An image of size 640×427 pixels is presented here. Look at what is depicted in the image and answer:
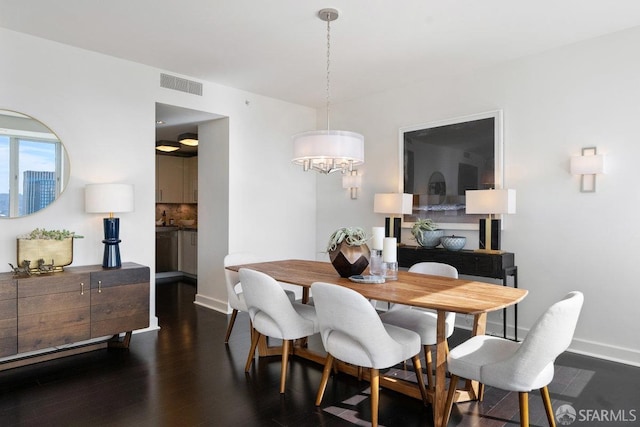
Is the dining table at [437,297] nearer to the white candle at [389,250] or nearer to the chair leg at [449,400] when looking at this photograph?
the chair leg at [449,400]

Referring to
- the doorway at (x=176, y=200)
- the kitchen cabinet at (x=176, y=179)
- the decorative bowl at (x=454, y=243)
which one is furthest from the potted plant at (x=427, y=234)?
the kitchen cabinet at (x=176, y=179)

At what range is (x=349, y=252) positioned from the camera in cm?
303

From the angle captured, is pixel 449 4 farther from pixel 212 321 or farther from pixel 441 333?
pixel 212 321

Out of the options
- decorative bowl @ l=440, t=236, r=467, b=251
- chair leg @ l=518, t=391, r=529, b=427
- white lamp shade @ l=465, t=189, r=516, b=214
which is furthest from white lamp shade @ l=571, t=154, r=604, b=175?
chair leg @ l=518, t=391, r=529, b=427

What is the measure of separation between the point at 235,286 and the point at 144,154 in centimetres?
179

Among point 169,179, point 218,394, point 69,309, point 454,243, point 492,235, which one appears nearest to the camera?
point 218,394

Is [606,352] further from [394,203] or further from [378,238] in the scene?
[394,203]

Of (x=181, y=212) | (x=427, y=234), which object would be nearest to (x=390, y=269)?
(x=427, y=234)

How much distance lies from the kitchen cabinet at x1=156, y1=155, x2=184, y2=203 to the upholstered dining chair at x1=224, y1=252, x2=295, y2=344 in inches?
179

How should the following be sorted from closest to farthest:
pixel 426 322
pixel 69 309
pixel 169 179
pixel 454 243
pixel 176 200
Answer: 1. pixel 426 322
2. pixel 69 309
3. pixel 454 243
4. pixel 169 179
5. pixel 176 200

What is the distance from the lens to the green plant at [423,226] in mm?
4535

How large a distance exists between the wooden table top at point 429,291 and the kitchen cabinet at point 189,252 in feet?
13.3

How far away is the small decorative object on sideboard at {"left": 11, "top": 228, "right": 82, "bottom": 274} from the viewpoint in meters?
3.39
